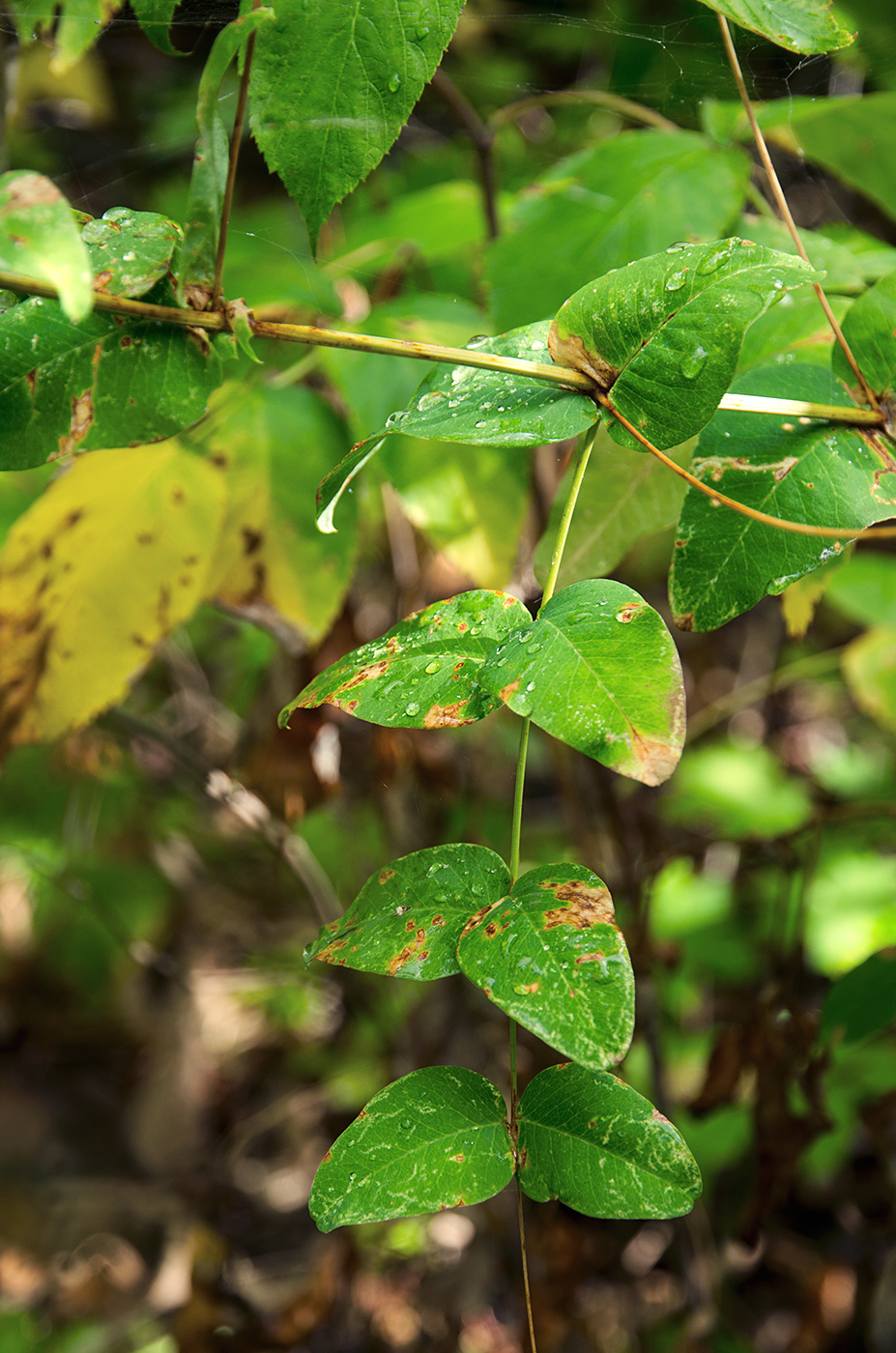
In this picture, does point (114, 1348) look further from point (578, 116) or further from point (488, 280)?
point (578, 116)

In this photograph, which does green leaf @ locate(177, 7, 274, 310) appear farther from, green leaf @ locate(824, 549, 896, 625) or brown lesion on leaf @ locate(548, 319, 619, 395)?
green leaf @ locate(824, 549, 896, 625)

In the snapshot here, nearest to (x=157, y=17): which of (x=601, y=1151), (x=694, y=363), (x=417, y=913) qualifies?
(x=694, y=363)

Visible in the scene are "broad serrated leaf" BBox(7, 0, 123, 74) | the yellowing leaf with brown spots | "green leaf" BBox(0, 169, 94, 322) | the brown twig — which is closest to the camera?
"green leaf" BBox(0, 169, 94, 322)

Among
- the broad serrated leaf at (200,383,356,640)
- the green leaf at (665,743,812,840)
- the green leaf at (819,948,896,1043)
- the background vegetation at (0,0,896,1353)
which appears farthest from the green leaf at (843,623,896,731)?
the broad serrated leaf at (200,383,356,640)

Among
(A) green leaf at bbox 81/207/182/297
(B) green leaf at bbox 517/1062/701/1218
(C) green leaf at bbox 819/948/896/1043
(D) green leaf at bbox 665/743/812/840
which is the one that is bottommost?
(D) green leaf at bbox 665/743/812/840

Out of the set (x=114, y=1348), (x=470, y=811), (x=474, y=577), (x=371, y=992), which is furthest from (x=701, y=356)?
(x=114, y=1348)

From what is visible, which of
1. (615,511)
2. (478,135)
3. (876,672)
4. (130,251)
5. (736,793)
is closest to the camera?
(130,251)

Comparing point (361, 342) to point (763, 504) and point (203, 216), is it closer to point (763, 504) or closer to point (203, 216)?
point (203, 216)
